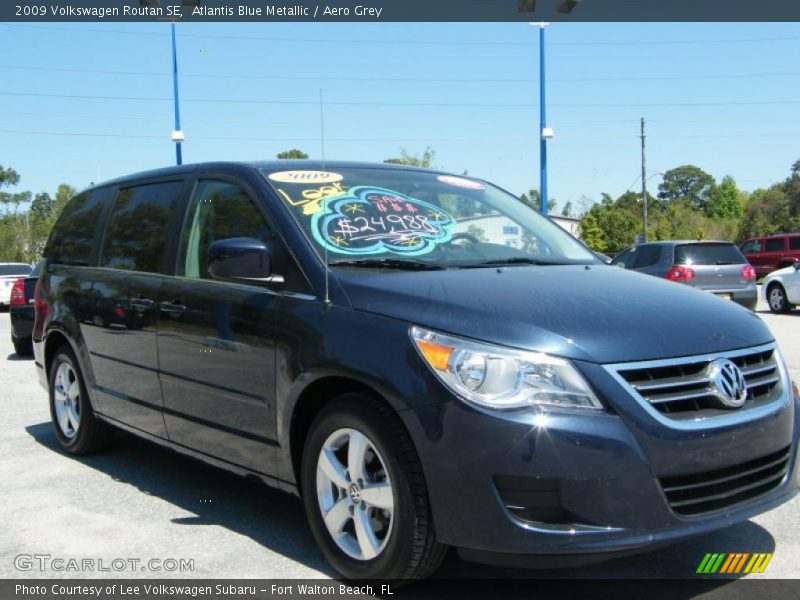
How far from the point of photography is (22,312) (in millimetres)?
11164

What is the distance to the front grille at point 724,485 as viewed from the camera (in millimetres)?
2791

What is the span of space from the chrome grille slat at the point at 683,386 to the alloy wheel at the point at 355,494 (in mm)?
968

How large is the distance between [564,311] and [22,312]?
32.9ft

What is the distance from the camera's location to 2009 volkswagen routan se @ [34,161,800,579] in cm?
272

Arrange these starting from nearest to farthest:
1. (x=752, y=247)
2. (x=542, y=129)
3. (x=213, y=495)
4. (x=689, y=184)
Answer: (x=213, y=495), (x=542, y=129), (x=752, y=247), (x=689, y=184)

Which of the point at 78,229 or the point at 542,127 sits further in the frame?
the point at 542,127

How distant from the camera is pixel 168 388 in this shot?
14.0ft

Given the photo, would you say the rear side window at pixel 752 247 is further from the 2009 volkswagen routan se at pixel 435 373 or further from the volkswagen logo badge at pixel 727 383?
the volkswagen logo badge at pixel 727 383

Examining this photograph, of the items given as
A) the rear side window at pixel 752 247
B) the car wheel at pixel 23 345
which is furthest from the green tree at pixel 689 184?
the car wheel at pixel 23 345

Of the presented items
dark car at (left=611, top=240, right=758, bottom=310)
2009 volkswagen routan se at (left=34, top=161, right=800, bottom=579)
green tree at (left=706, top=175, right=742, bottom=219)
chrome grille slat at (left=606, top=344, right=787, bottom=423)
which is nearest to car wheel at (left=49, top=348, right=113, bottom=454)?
2009 volkswagen routan se at (left=34, top=161, right=800, bottom=579)

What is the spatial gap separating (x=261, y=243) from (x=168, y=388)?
3.74 feet

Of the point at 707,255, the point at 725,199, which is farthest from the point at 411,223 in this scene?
the point at 725,199

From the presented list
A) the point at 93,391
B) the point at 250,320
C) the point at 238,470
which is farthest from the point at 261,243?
the point at 93,391

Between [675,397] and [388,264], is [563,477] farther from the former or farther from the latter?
[388,264]
